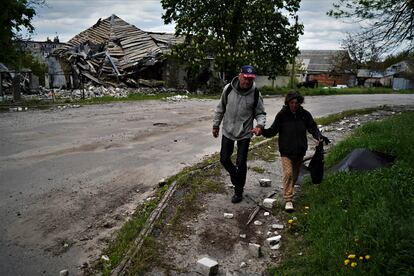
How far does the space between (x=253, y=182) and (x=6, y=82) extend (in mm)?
24513

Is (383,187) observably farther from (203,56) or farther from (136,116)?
(203,56)

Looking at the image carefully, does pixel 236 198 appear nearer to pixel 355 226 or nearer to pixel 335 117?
pixel 355 226

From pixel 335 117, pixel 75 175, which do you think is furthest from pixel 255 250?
pixel 335 117

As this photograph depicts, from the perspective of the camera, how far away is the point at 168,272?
13.3 ft

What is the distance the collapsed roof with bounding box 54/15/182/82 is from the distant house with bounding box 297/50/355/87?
37613 millimetres

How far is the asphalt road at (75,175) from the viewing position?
15.0ft

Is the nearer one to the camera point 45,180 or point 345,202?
point 345,202

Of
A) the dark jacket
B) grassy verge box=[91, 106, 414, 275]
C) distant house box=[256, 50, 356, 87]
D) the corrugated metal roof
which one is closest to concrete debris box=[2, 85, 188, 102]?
the corrugated metal roof

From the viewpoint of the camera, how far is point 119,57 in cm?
3166

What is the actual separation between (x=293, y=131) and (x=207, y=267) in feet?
8.13

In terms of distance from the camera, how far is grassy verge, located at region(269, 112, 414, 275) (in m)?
3.45

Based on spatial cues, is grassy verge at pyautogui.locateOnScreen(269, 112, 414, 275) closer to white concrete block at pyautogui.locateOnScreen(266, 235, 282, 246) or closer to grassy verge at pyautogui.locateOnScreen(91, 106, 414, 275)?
white concrete block at pyautogui.locateOnScreen(266, 235, 282, 246)

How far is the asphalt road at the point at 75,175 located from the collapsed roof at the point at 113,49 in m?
16.4

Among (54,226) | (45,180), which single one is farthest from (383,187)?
(45,180)
